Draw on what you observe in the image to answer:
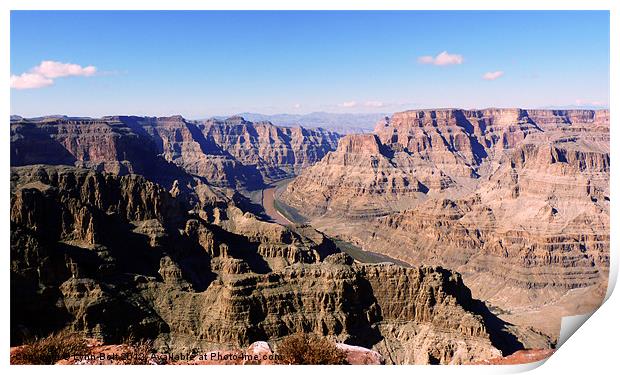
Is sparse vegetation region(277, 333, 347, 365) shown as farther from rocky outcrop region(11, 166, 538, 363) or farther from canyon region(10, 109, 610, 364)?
rocky outcrop region(11, 166, 538, 363)

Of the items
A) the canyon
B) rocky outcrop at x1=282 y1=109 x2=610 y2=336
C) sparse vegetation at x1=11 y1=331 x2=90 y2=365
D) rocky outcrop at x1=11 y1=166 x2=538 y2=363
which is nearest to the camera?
sparse vegetation at x1=11 y1=331 x2=90 y2=365

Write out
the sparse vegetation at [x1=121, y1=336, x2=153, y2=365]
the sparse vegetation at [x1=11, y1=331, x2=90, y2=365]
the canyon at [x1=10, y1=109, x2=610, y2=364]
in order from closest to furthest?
the sparse vegetation at [x1=11, y1=331, x2=90, y2=365] < the sparse vegetation at [x1=121, y1=336, x2=153, y2=365] < the canyon at [x1=10, y1=109, x2=610, y2=364]

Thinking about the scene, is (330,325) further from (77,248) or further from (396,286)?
(77,248)

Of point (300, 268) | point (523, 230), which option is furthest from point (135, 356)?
point (523, 230)

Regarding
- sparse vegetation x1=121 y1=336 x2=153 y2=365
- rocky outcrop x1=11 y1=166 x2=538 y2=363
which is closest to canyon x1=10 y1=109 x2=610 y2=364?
rocky outcrop x1=11 y1=166 x2=538 y2=363

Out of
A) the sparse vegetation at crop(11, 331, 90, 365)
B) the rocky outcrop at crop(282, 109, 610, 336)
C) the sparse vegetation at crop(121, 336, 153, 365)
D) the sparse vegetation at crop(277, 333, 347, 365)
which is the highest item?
the sparse vegetation at crop(11, 331, 90, 365)

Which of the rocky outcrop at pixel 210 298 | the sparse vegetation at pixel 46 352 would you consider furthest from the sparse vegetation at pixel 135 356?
the rocky outcrop at pixel 210 298

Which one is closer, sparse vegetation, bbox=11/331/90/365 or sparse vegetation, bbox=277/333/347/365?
sparse vegetation, bbox=11/331/90/365

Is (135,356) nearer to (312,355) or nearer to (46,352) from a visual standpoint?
(46,352)
